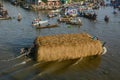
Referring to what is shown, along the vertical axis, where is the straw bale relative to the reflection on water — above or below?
above

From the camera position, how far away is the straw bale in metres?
35.8

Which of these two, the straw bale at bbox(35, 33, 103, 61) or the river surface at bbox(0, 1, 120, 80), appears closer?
the river surface at bbox(0, 1, 120, 80)

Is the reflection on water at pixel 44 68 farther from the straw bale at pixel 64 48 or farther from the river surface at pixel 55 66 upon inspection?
the straw bale at pixel 64 48

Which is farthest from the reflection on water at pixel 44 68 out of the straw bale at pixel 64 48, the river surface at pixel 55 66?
the straw bale at pixel 64 48

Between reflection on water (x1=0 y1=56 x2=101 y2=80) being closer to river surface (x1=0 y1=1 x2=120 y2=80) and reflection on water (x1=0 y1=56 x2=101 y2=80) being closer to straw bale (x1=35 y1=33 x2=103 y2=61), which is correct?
river surface (x1=0 y1=1 x2=120 y2=80)

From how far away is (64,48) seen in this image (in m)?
36.5

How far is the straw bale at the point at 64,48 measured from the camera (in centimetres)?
3581

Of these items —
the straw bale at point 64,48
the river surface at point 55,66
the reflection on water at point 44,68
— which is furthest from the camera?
the straw bale at point 64,48

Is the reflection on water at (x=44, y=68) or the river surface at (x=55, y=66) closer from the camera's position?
the reflection on water at (x=44, y=68)

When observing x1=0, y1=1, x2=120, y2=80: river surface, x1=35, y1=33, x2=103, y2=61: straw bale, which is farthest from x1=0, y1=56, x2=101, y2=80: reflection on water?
x1=35, y1=33, x2=103, y2=61: straw bale

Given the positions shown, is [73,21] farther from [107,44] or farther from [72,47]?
[72,47]

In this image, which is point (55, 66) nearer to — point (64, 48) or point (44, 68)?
point (44, 68)

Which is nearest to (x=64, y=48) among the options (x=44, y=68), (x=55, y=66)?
(x=55, y=66)

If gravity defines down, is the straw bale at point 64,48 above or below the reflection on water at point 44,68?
above
